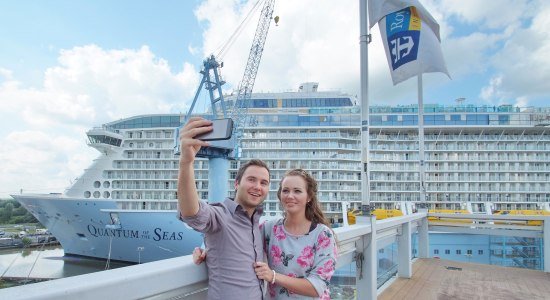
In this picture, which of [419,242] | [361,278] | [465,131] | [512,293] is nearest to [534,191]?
[465,131]

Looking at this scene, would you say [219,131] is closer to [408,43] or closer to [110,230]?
[408,43]

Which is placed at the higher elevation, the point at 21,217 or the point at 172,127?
the point at 172,127

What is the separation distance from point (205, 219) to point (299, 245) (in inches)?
23.7

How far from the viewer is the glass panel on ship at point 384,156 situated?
30.7 metres

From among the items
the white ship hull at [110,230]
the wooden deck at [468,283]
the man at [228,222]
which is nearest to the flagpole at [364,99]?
the wooden deck at [468,283]

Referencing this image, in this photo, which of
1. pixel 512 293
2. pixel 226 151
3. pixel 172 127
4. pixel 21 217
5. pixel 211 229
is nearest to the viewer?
pixel 211 229

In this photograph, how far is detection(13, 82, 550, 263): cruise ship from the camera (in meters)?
30.1

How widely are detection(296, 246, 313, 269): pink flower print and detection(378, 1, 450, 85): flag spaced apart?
373 centimetres

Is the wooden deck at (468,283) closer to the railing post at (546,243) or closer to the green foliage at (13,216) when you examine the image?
the railing post at (546,243)

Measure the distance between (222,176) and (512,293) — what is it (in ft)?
58.4

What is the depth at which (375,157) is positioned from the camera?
32.8m

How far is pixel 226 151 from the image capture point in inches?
821

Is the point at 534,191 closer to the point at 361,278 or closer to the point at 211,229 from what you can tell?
the point at 361,278

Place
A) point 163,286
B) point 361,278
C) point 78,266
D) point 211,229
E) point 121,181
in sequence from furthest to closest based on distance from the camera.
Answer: point 121,181 < point 78,266 < point 361,278 < point 211,229 < point 163,286
